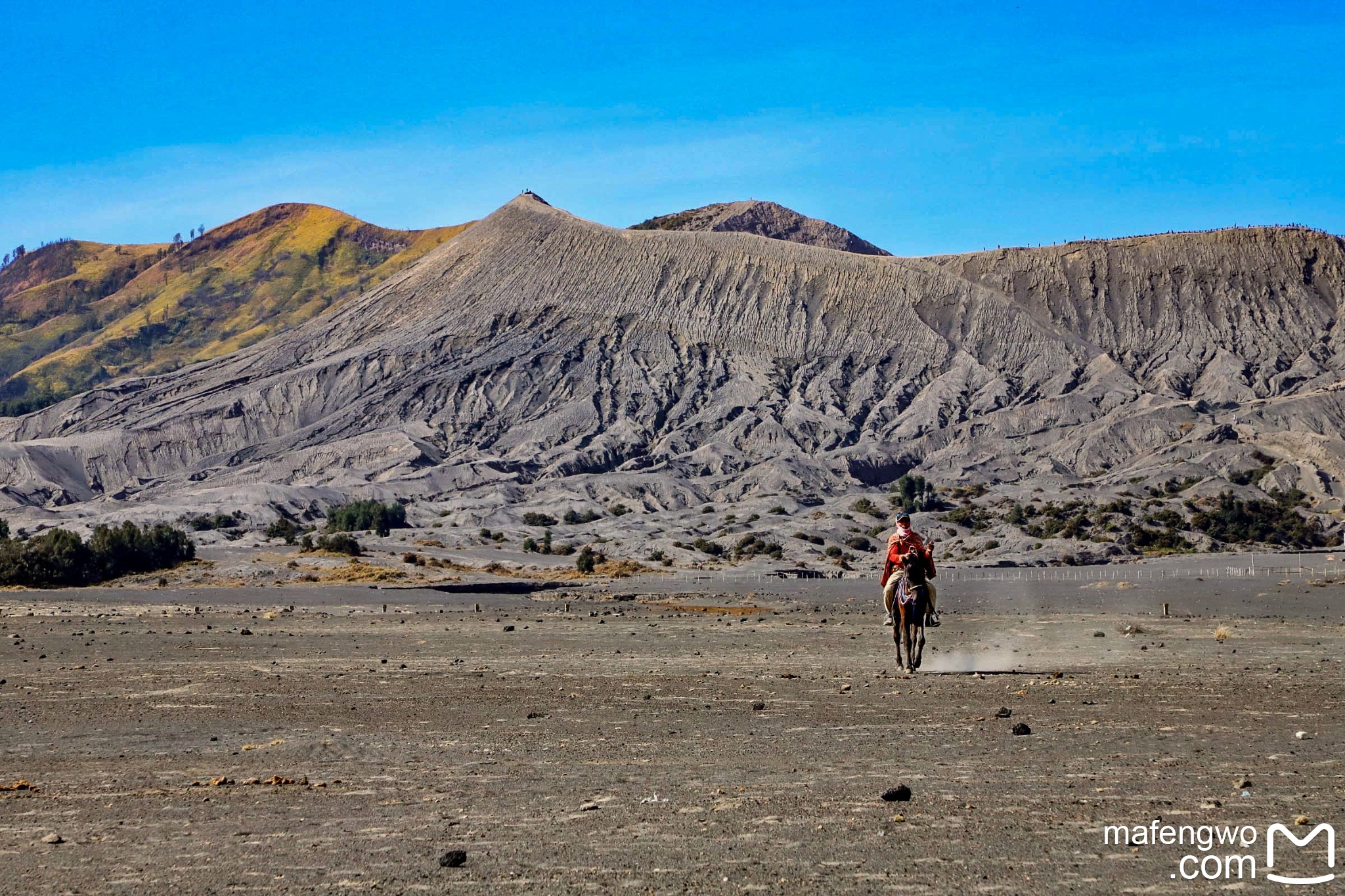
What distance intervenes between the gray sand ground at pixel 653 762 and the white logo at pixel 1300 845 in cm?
7

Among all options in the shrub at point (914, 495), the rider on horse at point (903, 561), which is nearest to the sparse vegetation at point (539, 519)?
the shrub at point (914, 495)

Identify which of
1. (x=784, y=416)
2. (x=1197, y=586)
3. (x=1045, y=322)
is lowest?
(x=1197, y=586)

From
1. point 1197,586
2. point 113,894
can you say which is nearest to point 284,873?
point 113,894

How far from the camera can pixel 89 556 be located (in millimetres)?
49875

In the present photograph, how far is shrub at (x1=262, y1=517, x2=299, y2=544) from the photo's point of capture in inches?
2490

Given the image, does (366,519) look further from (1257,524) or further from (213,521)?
(1257,524)

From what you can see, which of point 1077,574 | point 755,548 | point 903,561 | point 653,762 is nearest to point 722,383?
point 755,548

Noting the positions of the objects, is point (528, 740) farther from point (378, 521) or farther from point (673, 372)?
point (673, 372)

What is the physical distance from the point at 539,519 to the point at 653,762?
202 feet

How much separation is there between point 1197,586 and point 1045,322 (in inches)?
2498

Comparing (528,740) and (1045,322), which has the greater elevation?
(1045,322)

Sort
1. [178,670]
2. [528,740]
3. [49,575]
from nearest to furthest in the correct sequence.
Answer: [528,740]
[178,670]
[49,575]

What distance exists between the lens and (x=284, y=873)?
7707 mm

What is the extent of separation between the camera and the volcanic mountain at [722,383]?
81375 millimetres
